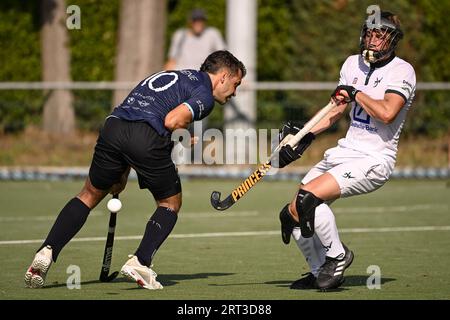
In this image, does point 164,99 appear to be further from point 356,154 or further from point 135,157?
point 356,154

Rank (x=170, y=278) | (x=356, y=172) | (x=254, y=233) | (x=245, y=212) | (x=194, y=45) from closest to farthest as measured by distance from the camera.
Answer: (x=356, y=172) < (x=170, y=278) < (x=254, y=233) < (x=245, y=212) < (x=194, y=45)

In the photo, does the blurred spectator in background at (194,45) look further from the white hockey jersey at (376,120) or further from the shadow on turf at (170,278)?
the white hockey jersey at (376,120)

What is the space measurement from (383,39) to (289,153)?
3.22 feet

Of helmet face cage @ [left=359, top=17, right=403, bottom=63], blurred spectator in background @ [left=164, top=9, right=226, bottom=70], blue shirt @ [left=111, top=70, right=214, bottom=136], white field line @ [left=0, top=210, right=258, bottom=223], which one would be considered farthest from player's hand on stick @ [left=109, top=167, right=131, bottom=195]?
blurred spectator in background @ [left=164, top=9, right=226, bottom=70]

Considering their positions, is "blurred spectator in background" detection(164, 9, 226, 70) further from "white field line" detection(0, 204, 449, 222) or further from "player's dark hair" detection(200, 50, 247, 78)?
"player's dark hair" detection(200, 50, 247, 78)

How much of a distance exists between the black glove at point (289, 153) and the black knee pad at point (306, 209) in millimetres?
→ 293

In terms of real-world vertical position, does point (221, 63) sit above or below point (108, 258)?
above

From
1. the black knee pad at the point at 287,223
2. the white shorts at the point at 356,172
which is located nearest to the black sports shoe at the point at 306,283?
the black knee pad at the point at 287,223

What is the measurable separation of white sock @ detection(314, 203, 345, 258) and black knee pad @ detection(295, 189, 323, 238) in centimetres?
5

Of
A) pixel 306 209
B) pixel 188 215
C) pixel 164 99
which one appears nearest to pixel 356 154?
pixel 306 209

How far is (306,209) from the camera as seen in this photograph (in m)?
8.29

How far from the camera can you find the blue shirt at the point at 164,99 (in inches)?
330

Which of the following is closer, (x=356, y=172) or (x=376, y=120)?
(x=356, y=172)
